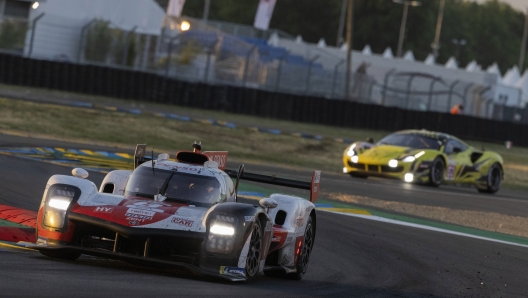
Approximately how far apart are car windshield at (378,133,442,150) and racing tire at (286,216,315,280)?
12.4m

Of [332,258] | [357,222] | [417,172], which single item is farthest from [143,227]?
[417,172]

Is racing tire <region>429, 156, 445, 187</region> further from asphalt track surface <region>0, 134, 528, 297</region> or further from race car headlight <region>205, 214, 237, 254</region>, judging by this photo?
race car headlight <region>205, 214, 237, 254</region>

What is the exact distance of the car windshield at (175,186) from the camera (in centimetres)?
838

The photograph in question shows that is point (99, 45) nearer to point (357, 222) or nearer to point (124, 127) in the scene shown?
point (124, 127)

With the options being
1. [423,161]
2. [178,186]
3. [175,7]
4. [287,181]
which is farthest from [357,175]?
[175,7]

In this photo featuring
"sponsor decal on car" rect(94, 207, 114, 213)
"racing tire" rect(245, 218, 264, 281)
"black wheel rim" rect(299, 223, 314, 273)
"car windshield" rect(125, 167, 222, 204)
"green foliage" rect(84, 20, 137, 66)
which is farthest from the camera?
"green foliage" rect(84, 20, 137, 66)

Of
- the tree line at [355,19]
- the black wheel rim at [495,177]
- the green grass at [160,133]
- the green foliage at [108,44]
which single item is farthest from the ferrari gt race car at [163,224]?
the tree line at [355,19]

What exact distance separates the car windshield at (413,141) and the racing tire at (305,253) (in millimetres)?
12445

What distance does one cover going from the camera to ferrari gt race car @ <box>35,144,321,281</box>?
7391 millimetres

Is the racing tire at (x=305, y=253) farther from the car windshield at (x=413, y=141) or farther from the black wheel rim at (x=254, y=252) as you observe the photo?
the car windshield at (x=413, y=141)

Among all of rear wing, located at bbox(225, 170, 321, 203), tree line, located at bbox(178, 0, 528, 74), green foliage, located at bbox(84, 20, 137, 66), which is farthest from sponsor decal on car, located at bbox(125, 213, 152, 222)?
tree line, located at bbox(178, 0, 528, 74)

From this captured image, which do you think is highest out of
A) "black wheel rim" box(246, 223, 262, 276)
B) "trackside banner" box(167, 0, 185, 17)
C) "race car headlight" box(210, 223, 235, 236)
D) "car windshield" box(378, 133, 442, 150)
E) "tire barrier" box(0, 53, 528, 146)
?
"trackside banner" box(167, 0, 185, 17)

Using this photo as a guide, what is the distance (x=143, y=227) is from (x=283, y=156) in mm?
18891

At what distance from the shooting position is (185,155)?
9.05 meters
